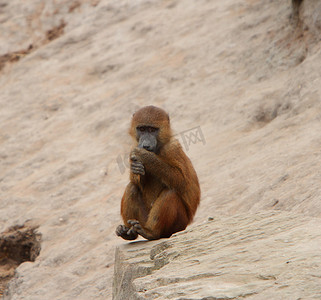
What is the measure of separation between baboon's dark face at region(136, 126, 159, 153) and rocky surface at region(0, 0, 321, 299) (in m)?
1.33

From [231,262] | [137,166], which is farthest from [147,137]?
[231,262]

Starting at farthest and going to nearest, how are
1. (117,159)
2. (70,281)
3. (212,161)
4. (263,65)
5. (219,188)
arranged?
1. (263,65)
2. (117,159)
3. (212,161)
4. (219,188)
5. (70,281)

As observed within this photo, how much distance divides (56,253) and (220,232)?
16.0 feet

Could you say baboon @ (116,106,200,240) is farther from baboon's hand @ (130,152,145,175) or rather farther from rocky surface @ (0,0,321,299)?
rocky surface @ (0,0,321,299)

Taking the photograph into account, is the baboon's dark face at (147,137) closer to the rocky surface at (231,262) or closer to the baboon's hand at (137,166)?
the baboon's hand at (137,166)

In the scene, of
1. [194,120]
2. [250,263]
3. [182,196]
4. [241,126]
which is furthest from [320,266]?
[194,120]

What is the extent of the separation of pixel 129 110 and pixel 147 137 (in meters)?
6.49

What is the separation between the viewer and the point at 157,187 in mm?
6902

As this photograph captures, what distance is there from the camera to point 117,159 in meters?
12.1

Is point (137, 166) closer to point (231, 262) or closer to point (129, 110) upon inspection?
point (231, 262)

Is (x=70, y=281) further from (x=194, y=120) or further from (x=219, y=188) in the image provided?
(x=194, y=120)

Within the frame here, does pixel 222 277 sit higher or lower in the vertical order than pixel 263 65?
higher

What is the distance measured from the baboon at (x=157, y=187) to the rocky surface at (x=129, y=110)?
64 cm

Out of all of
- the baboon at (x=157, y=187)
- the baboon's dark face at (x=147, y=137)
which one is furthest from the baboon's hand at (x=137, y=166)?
the baboon's dark face at (x=147, y=137)
